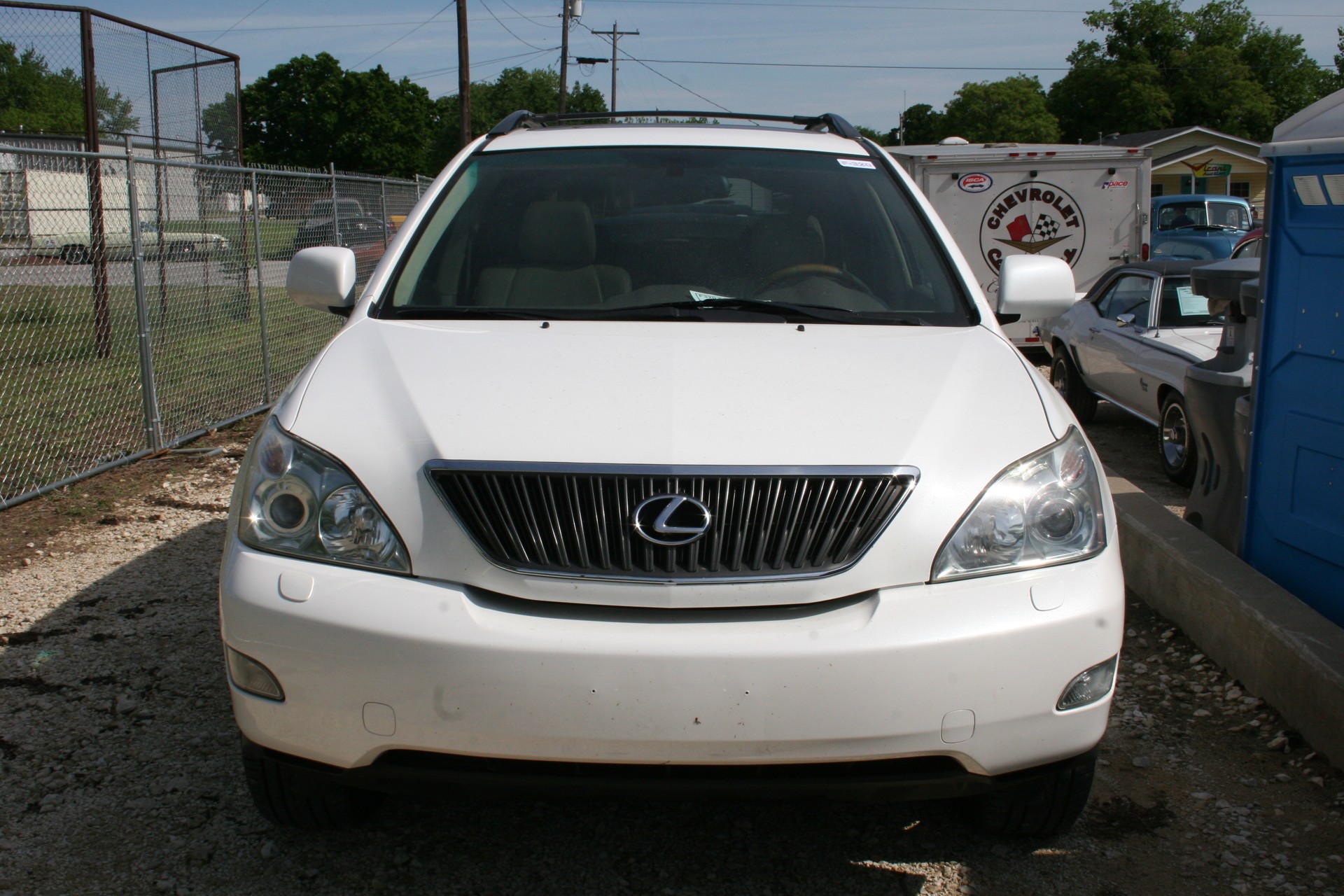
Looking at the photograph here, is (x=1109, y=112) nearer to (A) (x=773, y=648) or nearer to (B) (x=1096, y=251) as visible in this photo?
(B) (x=1096, y=251)

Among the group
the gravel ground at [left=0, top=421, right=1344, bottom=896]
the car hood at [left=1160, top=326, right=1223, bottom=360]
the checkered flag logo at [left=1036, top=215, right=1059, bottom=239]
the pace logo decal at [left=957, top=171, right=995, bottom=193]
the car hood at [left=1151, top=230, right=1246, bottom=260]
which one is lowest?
the gravel ground at [left=0, top=421, right=1344, bottom=896]

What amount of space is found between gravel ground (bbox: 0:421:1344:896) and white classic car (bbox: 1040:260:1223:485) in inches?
162

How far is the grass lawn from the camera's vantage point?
729cm

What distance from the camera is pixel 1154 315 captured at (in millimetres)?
8594

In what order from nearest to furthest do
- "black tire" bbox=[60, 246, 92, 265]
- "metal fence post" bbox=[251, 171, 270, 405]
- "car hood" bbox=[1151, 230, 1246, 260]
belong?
"black tire" bbox=[60, 246, 92, 265] < "metal fence post" bbox=[251, 171, 270, 405] < "car hood" bbox=[1151, 230, 1246, 260]

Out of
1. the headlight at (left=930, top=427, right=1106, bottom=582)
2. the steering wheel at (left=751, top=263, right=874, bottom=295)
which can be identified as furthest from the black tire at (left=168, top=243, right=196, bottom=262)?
the headlight at (left=930, top=427, right=1106, bottom=582)

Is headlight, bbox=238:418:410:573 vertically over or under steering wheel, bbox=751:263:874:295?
under

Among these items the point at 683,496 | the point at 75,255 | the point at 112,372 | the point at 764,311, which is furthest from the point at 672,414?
the point at 112,372

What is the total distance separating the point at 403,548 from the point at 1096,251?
12.9 m

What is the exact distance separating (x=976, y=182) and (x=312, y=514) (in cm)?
1235

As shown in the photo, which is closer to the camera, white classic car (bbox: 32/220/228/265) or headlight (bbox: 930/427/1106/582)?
headlight (bbox: 930/427/1106/582)

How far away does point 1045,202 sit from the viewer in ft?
45.0

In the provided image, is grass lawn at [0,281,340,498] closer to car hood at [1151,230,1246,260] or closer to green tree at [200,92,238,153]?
green tree at [200,92,238,153]

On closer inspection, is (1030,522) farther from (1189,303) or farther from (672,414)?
(1189,303)
